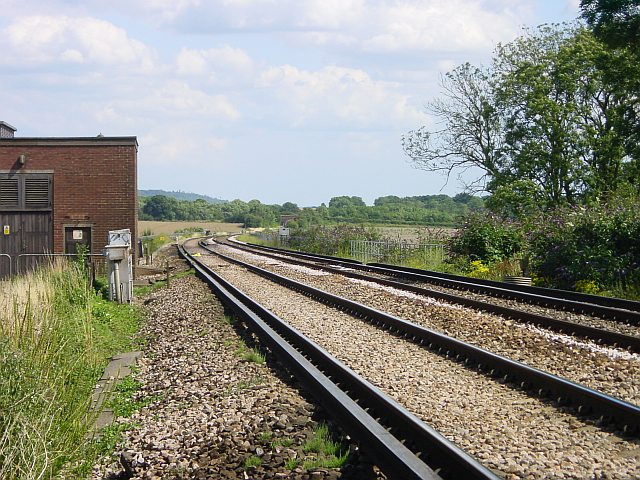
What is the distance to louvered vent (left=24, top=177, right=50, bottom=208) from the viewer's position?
97.5 ft

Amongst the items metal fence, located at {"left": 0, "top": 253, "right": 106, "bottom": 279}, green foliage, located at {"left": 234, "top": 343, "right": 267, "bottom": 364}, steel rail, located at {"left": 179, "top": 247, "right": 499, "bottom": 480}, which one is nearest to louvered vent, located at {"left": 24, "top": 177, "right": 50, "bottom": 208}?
metal fence, located at {"left": 0, "top": 253, "right": 106, "bottom": 279}

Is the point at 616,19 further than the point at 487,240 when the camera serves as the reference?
No

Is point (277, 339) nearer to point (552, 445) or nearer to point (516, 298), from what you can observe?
point (552, 445)

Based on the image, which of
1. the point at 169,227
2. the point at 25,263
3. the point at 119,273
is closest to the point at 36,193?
the point at 25,263

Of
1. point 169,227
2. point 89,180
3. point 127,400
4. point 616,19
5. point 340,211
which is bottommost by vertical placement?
point 169,227

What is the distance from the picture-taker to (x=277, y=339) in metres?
10.7

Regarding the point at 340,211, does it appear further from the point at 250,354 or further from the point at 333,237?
the point at 250,354

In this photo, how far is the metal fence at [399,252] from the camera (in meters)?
31.1

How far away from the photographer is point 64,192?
97.2 feet

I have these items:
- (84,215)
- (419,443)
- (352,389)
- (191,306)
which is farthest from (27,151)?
(419,443)

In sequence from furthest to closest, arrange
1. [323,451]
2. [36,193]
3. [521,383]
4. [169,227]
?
[169,227] → [36,193] → [521,383] → [323,451]

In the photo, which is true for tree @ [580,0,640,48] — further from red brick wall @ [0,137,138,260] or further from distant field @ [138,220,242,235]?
distant field @ [138,220,242,235]

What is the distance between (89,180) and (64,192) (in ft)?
3.47

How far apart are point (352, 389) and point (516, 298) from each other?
9176 millimetres
